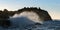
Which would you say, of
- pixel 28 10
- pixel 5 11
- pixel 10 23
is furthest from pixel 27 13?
pixel 10 23

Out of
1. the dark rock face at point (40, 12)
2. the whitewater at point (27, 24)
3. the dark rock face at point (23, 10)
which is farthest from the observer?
the dark rock face at point (40, 12)

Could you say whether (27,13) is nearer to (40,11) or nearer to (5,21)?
(40,11)

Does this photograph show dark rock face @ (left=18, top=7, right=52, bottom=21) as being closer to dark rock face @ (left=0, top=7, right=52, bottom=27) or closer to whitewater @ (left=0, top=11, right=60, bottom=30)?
dark rock face @ (left=0, top=7, right=52, bottom=27)

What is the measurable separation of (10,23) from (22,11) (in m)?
20.3

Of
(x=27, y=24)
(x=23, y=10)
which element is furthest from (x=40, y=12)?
(x=27, y=24)

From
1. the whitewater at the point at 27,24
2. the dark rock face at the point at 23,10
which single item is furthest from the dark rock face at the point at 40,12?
the whitewater at the point at 27,24

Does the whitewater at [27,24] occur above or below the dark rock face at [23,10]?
below

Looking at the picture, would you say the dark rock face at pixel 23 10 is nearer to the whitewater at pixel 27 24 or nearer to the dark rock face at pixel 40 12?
the dark rock face at pixel 40 12

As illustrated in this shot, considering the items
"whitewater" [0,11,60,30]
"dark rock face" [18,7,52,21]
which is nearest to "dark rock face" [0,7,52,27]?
"dark rock face" [18,7,52,21]

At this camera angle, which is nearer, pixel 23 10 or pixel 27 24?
pixel 27 24

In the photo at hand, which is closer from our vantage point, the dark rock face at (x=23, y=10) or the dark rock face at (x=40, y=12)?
the dark rock face at (x=23, y=10)

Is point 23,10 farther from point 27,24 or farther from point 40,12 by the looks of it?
point 27,24

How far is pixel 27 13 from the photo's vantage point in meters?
69.6

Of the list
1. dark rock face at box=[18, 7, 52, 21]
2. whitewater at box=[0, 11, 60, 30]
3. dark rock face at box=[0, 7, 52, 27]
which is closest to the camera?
whitewater at box=[0, 11, 60, 30]
